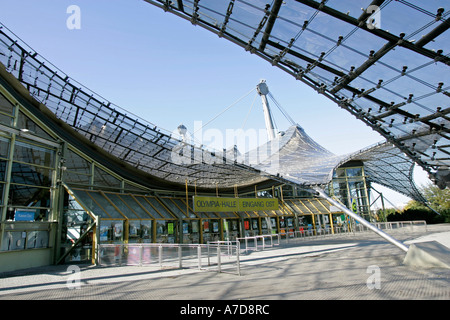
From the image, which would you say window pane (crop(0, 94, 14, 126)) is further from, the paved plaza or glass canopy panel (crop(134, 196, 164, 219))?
glass canopy panel (crop(134, 196, 164, 219))

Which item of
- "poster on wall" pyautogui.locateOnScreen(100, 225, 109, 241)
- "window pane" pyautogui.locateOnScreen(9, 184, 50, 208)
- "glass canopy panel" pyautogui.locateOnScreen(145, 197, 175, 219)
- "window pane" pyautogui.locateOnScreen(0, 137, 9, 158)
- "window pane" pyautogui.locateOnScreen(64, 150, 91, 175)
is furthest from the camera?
"glass canopy panel" pyautogui.locateOnScreen(145, 197, 175, 219)

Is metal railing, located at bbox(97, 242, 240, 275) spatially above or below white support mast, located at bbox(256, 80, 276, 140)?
below

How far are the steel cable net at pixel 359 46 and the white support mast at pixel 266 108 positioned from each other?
29.1 metres

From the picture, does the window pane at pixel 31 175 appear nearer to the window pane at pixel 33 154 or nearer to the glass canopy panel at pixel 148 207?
the window pane at pixel 33 154

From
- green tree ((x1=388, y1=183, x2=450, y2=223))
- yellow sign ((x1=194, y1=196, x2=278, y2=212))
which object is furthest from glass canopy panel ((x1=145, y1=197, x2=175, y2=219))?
green tree ((x1=388, y1=183, x2=450, y2=223))

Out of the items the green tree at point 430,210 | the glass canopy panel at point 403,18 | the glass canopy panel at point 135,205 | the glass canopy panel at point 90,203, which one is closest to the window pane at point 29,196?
the glass canopy panel at point 90,203

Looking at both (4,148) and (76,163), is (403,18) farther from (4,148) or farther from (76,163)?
(76,163)

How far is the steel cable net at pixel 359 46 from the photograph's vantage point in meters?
6.84

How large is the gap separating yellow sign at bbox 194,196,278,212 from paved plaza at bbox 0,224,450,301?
8753 mm

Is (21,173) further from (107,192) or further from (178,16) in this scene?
(178,16)

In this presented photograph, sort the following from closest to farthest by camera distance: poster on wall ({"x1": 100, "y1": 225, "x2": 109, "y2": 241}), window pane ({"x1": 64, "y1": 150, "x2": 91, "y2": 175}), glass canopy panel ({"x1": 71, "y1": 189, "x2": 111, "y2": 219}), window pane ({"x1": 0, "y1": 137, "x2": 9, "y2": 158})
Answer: window pane ({"x1": 0, "y1": 137, "x2": 9, "y2": 158}) → glass canopy panel ({"x1": 71, "y1": 189, "x2": 111, "y2": 219}) → poster on wall ({"x1": 100, "y1": 225, "x2": 109, "y2": 241}) → window pane ({"x1": 64, "y1": 150, "x2": 91, "y2": 175})

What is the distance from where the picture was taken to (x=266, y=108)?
42.0 metres

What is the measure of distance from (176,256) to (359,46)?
10120 mm

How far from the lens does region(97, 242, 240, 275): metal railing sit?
1131 centimetres
